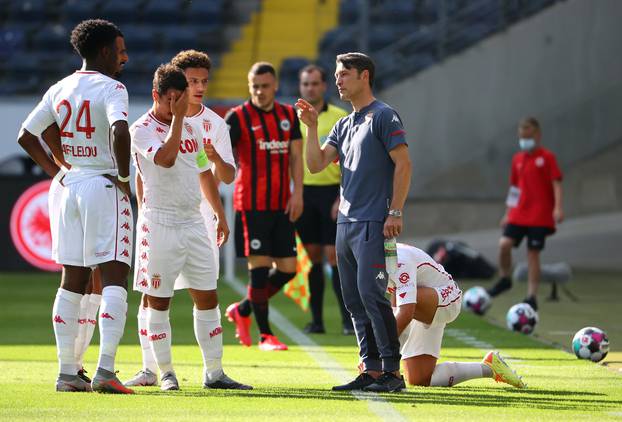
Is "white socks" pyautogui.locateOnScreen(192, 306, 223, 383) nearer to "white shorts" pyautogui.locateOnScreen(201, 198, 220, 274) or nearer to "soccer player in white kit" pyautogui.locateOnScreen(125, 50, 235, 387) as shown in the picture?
"soccer player in white kit" pyautogui.locateOnScreen(125, 50, 235, 387)

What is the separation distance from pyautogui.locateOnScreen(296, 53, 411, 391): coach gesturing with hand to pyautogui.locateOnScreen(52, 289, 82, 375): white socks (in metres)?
1.44

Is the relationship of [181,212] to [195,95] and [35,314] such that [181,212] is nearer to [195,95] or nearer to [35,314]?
[195,95]

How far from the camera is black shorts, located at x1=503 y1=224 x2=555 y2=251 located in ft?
44.6

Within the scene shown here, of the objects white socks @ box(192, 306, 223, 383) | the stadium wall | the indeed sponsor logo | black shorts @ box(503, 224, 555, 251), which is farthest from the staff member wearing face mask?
the stadium wall

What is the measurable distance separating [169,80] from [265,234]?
3356mm

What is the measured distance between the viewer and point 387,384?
7270 mm

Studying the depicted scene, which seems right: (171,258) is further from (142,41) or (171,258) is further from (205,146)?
(142,41)

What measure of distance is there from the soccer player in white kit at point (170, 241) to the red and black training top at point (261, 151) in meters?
2.84

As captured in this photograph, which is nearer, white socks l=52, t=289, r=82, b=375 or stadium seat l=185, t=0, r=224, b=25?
white socks l=52, t=289, r=82, b=375

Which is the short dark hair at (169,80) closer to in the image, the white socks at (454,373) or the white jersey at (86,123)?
the white jersey at (86,123)

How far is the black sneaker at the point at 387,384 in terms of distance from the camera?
23.9 feet

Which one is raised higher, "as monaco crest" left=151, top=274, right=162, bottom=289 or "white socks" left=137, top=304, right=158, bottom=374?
"as monaco crest" left=151, top=274, right=162, bottom=289

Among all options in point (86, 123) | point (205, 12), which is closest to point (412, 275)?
point (86, 123)

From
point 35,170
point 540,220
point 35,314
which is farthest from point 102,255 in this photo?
point 35,170
